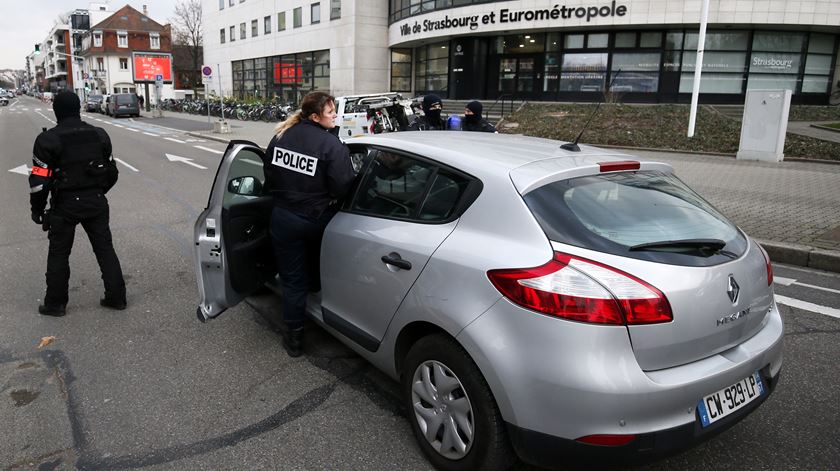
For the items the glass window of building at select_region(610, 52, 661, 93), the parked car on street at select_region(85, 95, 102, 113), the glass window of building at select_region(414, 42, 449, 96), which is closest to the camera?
the glass window of building at select_region(610, 52, 661, 93)

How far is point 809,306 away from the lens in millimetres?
5035

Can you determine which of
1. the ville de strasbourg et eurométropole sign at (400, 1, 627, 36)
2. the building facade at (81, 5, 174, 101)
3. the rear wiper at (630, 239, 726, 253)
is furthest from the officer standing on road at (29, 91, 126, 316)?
the building facade at (81, 5, 174, 101)

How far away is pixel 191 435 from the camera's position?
9.93 ft

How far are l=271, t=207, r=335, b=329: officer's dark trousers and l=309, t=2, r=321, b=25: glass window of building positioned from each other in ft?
129

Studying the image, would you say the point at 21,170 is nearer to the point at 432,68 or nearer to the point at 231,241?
the point at 231,241

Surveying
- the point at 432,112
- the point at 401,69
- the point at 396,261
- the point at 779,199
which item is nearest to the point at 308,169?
the point at 396,261

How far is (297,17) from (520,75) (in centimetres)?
2005

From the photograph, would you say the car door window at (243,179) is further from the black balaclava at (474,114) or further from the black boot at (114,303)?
the black balaclava at (474,114)

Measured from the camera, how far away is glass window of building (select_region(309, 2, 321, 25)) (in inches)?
1559

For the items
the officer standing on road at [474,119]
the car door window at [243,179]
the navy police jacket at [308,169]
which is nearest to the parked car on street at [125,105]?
the officer standing on road at [474,119]

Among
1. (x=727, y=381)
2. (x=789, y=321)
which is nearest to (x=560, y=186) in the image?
(x=727, y=381)

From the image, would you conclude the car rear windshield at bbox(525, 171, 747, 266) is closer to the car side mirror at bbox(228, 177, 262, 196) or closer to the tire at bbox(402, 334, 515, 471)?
the tire at bbox(402, 334, 515, 471)

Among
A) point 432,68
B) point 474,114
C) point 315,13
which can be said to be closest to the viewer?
point 474,114

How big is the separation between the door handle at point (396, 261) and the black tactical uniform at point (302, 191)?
0.69 meters
